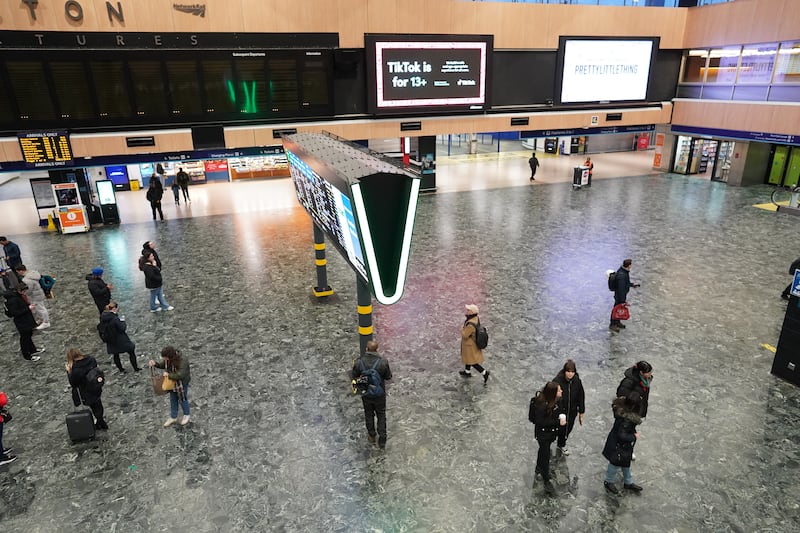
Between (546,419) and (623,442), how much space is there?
38.6 inches

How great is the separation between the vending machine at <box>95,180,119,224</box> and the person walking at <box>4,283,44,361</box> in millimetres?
11059

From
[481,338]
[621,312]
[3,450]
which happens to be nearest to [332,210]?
[481,338]

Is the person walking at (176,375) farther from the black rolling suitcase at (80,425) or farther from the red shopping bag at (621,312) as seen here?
the red shopping bag at (621,312)

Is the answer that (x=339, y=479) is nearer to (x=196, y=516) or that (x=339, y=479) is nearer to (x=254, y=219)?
(x=196, y=516)

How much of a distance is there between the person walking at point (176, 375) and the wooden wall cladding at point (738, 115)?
25.9 m

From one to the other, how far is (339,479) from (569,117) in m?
21.4

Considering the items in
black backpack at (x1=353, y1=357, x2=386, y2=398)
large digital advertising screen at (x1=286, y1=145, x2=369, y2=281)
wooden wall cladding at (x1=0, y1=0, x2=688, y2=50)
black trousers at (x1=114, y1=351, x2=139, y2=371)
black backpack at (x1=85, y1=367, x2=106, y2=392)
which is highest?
wooden wall cladding at (x1=0, y1=0, x2=688, y2=50)

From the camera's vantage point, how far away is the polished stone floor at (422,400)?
6215mm

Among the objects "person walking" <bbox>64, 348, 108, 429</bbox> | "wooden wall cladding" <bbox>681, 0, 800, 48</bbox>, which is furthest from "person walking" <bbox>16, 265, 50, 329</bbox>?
"wooden wall cladding" <bbox>681, 0, 800, 48</bbox>

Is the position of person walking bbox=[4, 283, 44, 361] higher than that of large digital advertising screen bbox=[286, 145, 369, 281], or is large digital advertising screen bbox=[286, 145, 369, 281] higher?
large digital advertising screen bbox=[286, 145, 369, 281]

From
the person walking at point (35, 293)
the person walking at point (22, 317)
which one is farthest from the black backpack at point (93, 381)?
the person walking at point (35, 293)

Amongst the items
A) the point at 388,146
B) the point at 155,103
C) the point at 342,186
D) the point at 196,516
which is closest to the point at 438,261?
the point at 342,186

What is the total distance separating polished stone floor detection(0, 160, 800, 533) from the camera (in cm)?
621

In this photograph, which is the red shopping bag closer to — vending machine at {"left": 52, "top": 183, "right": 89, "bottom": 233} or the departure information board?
the departure information board
